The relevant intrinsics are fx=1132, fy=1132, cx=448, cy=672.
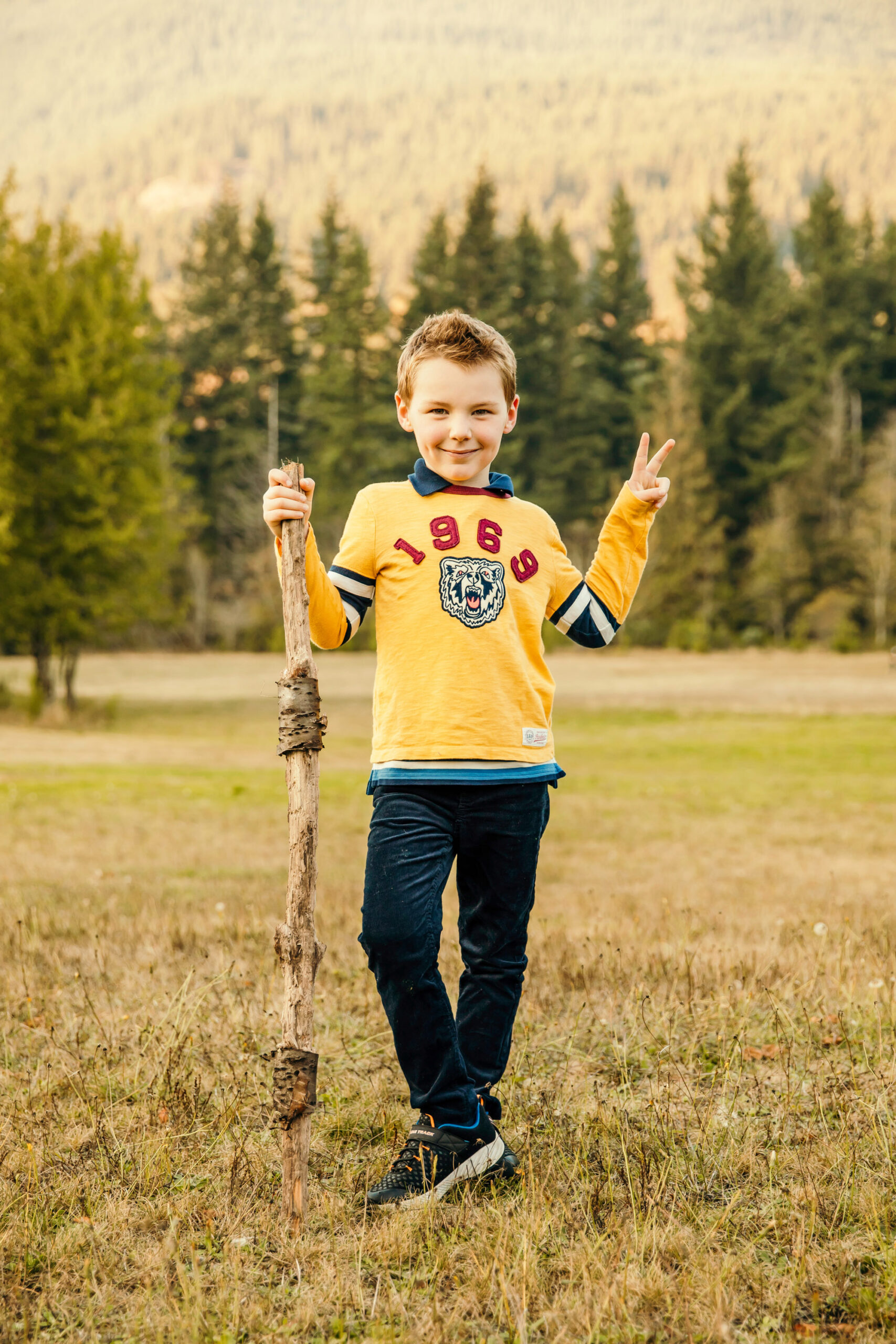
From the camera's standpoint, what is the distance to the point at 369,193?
11925 centimetres

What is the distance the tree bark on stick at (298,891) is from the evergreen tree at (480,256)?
52.4 m

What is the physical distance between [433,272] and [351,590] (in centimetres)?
5458

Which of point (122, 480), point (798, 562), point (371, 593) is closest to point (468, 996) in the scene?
point (371, 593)

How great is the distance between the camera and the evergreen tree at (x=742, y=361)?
180ft

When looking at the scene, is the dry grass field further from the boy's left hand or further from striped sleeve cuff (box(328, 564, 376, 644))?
the boy's left hand

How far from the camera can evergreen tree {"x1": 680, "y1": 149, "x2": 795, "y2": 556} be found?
55.0 m

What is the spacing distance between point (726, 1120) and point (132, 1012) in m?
2.48

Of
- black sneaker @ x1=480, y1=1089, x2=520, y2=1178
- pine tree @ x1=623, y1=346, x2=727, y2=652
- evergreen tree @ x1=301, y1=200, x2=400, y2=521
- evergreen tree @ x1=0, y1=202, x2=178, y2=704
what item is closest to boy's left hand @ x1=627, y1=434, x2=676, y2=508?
black sneaker @ x1=480, y1=1089, x2=520, y2=1178

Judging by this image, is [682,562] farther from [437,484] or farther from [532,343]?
[437,484]

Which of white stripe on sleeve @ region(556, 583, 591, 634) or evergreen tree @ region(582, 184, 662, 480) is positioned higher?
evergreen tree @ region(582, 184, 662, 480)

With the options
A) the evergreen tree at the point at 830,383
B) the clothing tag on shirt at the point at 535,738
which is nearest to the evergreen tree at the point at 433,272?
the evergreen tree at the point at 830,383

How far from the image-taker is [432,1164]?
3168mm

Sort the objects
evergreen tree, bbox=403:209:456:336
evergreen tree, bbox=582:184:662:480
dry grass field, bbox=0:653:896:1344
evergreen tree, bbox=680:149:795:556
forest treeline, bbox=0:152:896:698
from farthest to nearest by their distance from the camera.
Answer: evergreen tree, bbox=582:184:662:480, evergreen tree, bbox=680:149:795:556, evergreen tree, bbox=403:209:456:336, forest treeline, bbox=0:152:896:698, dry grass field, bbox=0:653:896:1344

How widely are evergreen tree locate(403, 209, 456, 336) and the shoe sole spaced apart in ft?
174
